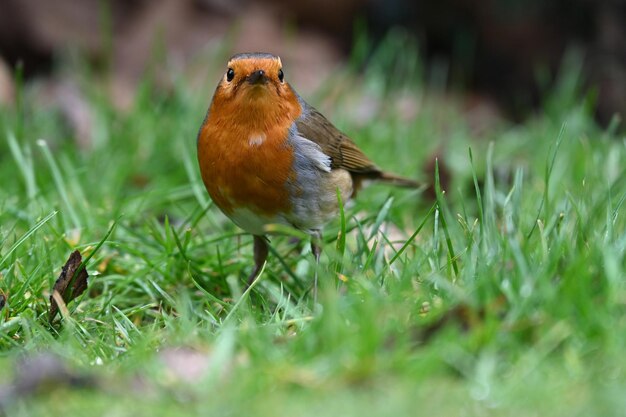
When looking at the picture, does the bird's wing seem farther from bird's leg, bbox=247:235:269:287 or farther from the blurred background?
the blurred background

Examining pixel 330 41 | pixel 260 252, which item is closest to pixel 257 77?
pixel 260 252

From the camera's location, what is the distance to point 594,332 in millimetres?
2332

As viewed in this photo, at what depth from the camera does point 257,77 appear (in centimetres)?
325

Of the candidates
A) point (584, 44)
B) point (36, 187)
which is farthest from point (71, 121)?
point (584, 44)

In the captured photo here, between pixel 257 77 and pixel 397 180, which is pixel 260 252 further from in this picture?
pixel 397 180

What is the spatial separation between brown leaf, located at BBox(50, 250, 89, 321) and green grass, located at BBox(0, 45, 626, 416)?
0.23 feet

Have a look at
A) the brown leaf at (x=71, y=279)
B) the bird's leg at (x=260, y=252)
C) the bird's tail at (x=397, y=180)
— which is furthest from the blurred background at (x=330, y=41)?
the brown leaf at (x=71, y=279)

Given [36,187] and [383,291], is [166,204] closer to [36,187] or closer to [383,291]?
[36,187]

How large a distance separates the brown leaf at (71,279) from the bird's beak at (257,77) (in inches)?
33.5

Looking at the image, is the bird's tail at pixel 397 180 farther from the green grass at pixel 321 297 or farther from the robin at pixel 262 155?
the robin at pixel 262 155

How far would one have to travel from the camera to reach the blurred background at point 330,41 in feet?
19.9

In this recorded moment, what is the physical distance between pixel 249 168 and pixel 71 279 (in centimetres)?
72

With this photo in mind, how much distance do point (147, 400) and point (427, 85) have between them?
4902mm

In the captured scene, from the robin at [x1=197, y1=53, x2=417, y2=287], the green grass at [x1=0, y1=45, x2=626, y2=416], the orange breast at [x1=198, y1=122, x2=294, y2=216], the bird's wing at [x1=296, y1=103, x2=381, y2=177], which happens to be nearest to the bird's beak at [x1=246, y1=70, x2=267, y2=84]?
the robin at [x1=197, y1=53, x2=417, y2=287]
